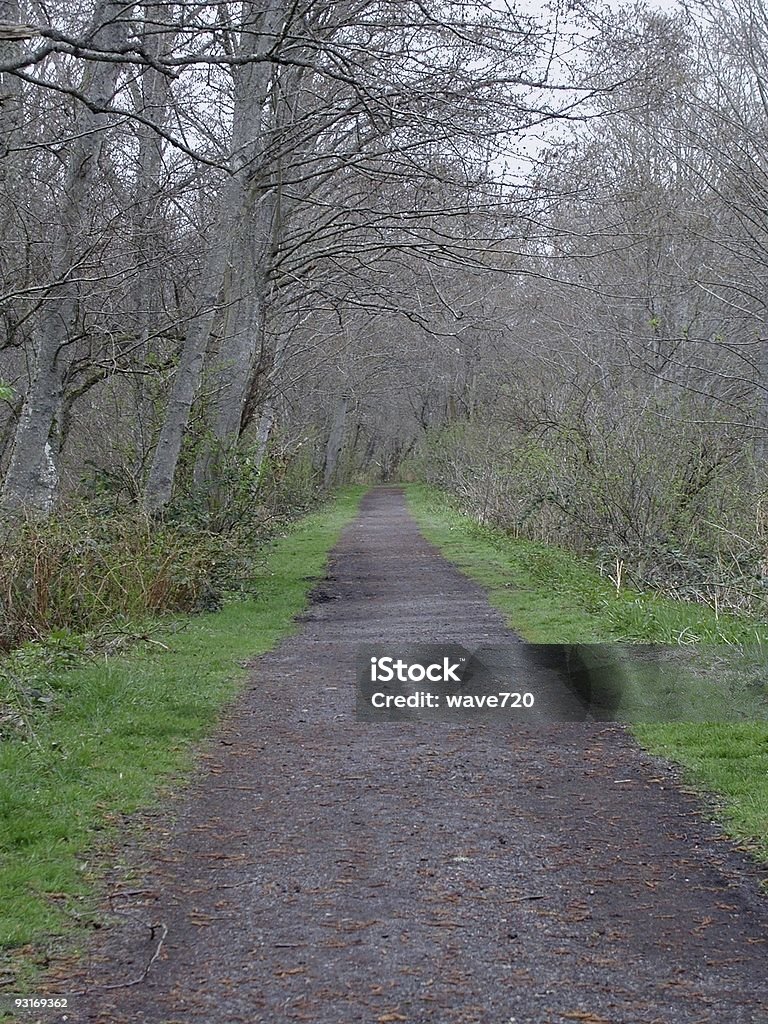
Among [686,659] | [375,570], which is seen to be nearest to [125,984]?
[686,659]

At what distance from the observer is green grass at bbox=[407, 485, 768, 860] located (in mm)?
6230

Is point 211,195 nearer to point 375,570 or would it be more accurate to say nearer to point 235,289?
point 235,289

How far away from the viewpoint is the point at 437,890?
4.68 m

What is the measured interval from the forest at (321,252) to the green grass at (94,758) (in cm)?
143

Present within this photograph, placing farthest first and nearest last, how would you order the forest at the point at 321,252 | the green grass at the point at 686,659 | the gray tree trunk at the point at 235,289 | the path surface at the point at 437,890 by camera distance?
the gray tree trunk at the point at 235,289
the forest at the point at 321,252
the green grass at the point at 686,659
the path surface at the point at 437,890

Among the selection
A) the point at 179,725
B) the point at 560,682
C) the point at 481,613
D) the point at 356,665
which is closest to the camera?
the point at 179,725

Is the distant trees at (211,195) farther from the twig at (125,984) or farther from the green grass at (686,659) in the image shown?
the twig at (125,984)

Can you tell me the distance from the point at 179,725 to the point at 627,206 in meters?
12.8

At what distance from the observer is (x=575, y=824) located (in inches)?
221

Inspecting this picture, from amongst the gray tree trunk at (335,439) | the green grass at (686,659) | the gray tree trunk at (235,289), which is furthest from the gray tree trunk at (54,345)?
the gray tree trunk at (335,439)

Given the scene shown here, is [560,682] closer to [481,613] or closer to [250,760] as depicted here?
[250,760]

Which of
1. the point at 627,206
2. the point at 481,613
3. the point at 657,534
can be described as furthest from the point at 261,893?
the point at 627,206

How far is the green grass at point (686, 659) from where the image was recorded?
623 cm

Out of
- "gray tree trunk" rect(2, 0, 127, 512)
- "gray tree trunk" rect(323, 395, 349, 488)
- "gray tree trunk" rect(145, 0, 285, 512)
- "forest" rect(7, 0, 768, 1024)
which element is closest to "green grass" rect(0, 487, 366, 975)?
"forest" rect(7, 0, 768, 1024)
